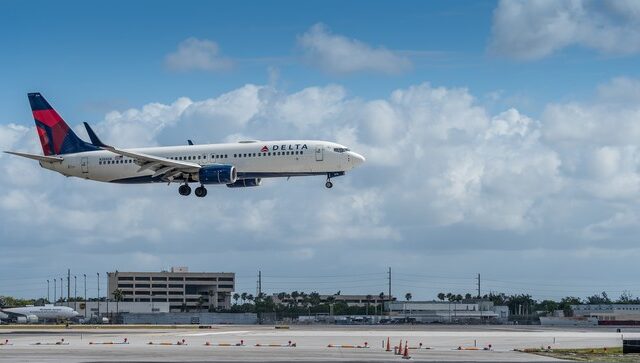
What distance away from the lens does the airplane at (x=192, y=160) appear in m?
103

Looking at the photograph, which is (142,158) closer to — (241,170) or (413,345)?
(241,170)

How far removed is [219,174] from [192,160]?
5.63 m

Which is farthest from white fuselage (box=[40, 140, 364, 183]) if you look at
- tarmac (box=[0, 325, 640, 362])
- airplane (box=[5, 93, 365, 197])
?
tarmac (box=[0, 325, 640, 362])

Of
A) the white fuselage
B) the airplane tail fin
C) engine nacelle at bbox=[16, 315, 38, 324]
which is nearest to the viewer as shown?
the white fuselage

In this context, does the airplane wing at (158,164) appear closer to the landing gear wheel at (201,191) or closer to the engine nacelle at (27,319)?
the landing gear wheel at (201,191)

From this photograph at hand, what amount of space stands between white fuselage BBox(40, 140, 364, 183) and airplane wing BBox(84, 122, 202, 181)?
1.52m

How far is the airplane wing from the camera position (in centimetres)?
10468

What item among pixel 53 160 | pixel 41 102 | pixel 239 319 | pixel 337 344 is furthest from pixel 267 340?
pixel 239 319

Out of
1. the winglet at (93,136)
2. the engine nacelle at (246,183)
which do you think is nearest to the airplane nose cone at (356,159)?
the engine nacelle at (246,183)

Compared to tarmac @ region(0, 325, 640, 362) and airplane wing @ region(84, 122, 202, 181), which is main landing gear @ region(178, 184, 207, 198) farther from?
tarmac @ region(0, 325, 640, 362)

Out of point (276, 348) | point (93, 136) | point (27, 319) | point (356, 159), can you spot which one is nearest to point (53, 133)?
point (93, 136)

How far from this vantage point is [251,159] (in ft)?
344

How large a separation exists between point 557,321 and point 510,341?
270ft

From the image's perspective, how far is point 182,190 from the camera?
109812 mm
